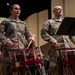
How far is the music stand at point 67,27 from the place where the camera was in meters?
2.72

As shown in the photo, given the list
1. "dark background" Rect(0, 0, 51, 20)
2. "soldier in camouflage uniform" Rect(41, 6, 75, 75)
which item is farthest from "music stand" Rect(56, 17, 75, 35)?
"dark background" Rect(0, 0, 51, 20)

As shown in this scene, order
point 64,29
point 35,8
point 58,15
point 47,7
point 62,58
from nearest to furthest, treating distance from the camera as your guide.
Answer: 1. point 64,29
2. point 62,58
3. point 58,15
4. point 47,7
5. point 35,8

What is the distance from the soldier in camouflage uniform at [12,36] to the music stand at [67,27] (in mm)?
1004

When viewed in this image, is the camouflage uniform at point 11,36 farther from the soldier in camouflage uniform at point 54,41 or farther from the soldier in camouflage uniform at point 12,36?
the soldier in camouflage uniform at point 54,41

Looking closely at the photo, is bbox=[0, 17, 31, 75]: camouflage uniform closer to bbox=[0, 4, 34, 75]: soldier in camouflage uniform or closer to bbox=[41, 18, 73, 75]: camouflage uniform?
bbox=[0, 4, 34, 75]: soldier in camouflage uniform

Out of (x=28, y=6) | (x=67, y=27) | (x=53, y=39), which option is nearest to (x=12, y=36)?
(x=53, y=39)

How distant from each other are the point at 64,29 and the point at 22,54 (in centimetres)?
81

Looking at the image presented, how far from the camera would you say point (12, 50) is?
11.6 ft

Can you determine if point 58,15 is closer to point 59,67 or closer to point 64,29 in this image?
point 59,67

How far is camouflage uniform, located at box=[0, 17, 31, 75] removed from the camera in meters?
3.74

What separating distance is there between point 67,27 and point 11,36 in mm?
1236

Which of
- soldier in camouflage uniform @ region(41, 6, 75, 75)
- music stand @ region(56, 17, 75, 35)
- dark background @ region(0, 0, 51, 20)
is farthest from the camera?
dark background @ region(0, 0, 51, 20)

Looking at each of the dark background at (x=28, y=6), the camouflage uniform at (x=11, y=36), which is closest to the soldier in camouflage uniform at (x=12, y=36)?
the camouflage uniform at (x=11, y=36)

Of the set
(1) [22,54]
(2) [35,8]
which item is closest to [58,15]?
(1) [22,54]
